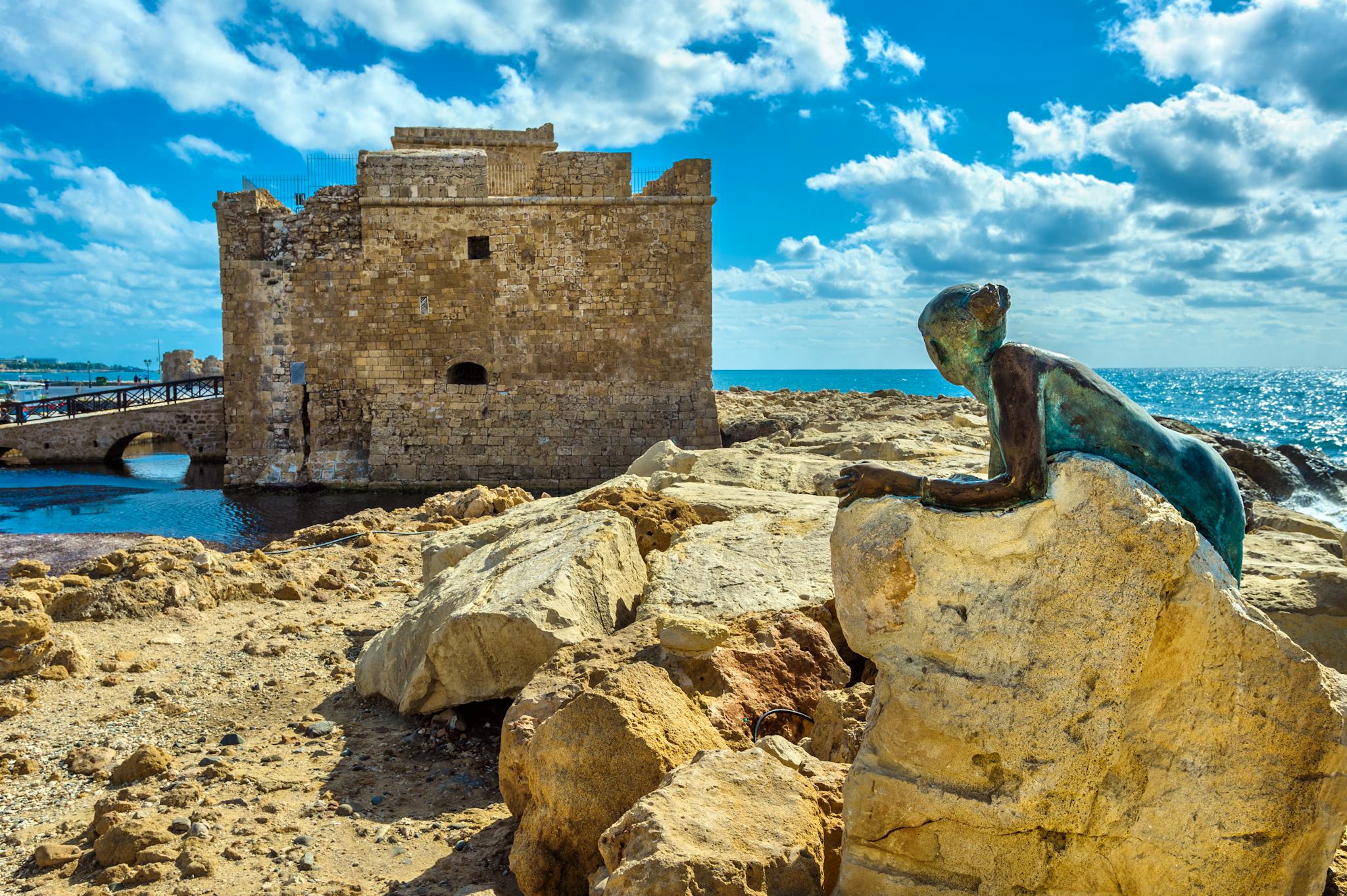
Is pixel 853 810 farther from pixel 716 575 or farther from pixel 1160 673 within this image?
pixel 716 575

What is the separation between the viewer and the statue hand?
224 centimetres

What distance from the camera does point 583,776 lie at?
2686 millimetres

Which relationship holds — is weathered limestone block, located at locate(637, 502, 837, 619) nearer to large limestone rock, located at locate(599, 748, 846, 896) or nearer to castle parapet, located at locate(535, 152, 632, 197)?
large limestone rock, located at locate(599, 748, 846, 896)

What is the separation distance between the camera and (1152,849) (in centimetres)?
200

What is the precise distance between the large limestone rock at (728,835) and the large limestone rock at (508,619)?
1.43 metres

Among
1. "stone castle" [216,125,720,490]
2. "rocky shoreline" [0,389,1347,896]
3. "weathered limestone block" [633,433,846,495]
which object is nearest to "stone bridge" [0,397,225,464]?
"stone castle" [216,125,720,490]

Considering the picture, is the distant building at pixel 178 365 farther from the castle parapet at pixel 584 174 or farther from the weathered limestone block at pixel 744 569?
the weathered limestone block at pixel 744 569

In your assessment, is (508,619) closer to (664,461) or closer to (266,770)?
(266,770)

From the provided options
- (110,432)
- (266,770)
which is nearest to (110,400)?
(110,432)

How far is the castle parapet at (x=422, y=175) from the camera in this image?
15.5 meters

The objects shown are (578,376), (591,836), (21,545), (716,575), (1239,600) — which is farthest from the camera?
(578,376)

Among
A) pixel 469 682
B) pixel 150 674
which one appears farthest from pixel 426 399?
pixel 469 682

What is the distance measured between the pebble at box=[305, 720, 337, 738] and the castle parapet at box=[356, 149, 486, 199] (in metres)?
12.7

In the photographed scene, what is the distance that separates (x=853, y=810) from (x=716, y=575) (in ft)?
6.90
